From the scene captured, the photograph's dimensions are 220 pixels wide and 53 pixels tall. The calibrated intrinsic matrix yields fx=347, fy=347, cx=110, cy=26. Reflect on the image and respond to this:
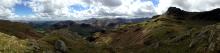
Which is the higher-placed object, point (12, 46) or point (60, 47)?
point (12, 46)

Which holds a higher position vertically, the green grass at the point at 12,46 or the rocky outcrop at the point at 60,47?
the green grass at the point at 12,46

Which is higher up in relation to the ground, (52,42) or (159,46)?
(52,42)

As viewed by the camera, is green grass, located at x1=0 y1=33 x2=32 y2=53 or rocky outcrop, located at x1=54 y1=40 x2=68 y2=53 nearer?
green grass, located at x1=0 y1=33 x2=32 y2=53

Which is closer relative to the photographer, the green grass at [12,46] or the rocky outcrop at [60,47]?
the green grass at [12,46]

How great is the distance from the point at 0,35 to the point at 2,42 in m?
8.47

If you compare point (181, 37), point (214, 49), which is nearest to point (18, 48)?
point (214, 49)

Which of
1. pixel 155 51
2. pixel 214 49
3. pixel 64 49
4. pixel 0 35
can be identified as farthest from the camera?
pixel 155 51

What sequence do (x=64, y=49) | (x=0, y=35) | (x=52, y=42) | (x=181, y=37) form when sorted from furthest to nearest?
1. (x=181, y=37)
2. (x=52, y=42)
3. (x=64, y=49)
4. (x=0, y=35)

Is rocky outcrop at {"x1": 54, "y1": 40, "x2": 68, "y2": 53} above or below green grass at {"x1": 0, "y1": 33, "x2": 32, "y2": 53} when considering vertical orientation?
below

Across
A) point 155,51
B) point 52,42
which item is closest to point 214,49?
point 155,51

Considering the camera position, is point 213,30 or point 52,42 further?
point 213,30

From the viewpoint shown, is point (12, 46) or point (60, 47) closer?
point (12, 46)

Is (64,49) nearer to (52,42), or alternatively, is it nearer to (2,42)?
(52,42)

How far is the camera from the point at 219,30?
13788 centimetres
